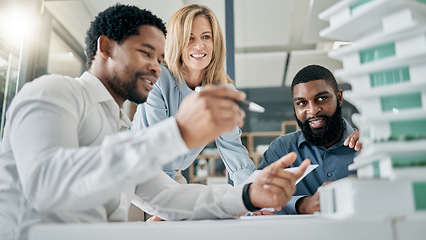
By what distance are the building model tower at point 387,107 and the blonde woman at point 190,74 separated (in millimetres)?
1131

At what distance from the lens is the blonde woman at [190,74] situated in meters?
1.69

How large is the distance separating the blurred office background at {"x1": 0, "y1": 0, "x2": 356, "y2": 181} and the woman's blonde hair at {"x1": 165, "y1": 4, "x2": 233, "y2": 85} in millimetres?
366

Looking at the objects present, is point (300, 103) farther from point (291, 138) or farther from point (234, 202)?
point (234, 202)

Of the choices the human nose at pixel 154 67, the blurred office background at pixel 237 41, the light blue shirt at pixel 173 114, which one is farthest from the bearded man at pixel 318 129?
the human nose at pixel 154 67

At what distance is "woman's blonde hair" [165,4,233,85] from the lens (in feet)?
5.69

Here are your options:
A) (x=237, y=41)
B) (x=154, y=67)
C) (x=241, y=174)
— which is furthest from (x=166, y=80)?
(x=237, y=41)

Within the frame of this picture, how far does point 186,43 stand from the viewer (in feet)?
5.65

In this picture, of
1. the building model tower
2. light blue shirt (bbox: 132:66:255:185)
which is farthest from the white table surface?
light blue shirt (bbox: 132:66:255:185)

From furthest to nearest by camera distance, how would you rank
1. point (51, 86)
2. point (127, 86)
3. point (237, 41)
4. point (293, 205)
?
1. point (237, 41)
2. point (293, 205)
3. point (127, 86)
4. point (51, 86)

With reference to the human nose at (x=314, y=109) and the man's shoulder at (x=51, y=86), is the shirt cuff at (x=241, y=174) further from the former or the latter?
the man's shoulder at (x=51, y=86)

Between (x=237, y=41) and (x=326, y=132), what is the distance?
2.19 metres

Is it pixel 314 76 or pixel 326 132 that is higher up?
pixel 314 76

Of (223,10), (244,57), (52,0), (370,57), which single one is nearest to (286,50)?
(244,57)

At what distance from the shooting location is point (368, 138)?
600mm
